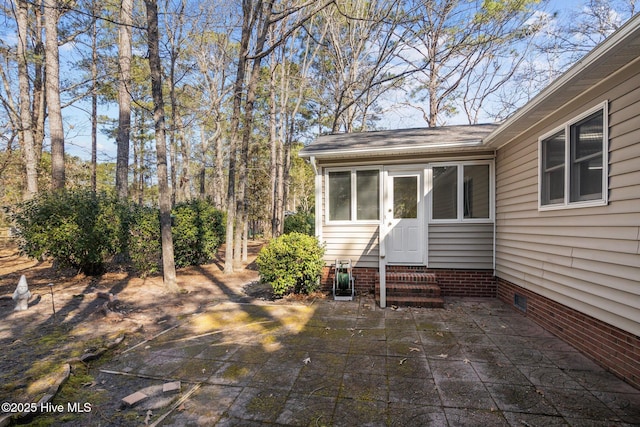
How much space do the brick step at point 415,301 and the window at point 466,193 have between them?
1.59m

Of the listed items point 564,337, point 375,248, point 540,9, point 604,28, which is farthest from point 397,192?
point 604,28

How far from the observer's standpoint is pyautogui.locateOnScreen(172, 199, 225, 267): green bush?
791cm

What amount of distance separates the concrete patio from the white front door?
1671 mm

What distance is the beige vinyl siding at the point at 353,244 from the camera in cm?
588

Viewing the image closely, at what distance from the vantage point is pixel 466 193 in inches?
222

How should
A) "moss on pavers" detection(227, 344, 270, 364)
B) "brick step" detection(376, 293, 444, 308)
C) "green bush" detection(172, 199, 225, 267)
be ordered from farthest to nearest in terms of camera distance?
"green bush" detection(172, 199, 225, 267) < "brick step" detection(376, 293, 444, 308) < "moss on pavers" detection(227, 344, 270, 364)

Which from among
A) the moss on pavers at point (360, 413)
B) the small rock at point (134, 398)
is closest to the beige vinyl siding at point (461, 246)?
the moss on pavers at point (360, 413)

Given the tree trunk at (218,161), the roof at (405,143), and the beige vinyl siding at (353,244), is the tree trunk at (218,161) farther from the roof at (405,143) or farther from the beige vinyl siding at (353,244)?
the beige vinyl siding at (353,244)

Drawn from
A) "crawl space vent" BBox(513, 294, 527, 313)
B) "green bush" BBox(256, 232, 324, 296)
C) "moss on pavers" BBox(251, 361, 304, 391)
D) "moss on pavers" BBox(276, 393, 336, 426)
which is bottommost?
"moss on pavers" BBox(251, 361, 304, 391)

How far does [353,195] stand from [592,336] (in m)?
4.01

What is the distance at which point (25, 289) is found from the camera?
4.47 m

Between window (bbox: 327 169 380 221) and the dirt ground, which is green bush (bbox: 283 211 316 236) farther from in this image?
window (bbox: 327 169 380 221)

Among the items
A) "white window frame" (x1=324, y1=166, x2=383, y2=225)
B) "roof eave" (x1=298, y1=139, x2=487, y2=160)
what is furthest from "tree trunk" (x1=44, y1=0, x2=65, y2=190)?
"white window frame" (x1=324, y1=166, x2=383, y2=225)

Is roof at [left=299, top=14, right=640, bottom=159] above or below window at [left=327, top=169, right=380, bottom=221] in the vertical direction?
above
